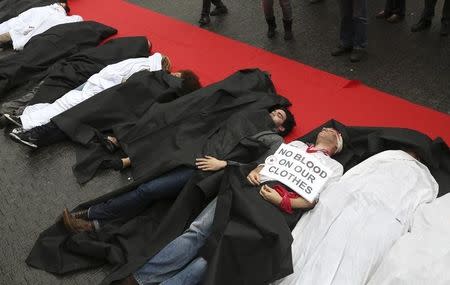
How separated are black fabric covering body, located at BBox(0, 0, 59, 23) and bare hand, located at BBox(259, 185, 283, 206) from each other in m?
3.51

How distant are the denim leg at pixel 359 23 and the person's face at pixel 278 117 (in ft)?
3.64

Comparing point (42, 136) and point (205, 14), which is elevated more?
point (205, 14)

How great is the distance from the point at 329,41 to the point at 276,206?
2.10 metres

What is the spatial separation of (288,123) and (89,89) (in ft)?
4.70

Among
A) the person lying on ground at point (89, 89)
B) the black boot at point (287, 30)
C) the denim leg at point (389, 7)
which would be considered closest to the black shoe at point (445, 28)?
the denim leg at point (389, 7)

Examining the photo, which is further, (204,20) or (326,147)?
(204,20)

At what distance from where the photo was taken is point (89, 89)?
295cm

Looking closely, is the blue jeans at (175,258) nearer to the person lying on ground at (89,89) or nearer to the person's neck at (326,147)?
the person's neck at (326,147)

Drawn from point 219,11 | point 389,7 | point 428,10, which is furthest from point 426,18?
point 219,11

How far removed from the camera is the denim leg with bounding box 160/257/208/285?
1.76 meters

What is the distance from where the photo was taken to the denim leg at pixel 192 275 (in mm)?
1757

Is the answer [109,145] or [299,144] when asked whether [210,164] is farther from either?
[109,145]

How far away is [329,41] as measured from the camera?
11.5 ft

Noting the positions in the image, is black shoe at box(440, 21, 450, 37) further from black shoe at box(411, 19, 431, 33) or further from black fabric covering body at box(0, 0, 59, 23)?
black fabric covering body at box(0, 0, 59, 23)
